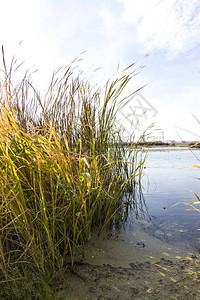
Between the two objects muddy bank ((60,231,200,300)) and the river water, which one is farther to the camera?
the river water

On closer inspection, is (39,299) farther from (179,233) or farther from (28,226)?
(179,233)

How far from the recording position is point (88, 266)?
54.1 inches

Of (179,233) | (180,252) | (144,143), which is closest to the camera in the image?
(180,252)

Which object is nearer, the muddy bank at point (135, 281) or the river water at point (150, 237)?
the muddy bank at point (135, 281)

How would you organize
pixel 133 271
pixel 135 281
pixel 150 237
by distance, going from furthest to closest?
1. pixel 150 237
2. pixel 133 271
3. pixel 135 281

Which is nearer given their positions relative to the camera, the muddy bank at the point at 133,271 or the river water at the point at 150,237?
the muddy bank at the point at 133,271

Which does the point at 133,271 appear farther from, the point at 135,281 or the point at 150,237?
the point at 150,237

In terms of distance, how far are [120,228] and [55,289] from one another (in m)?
0.95

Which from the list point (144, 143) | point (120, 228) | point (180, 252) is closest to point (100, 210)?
point (120, 228)

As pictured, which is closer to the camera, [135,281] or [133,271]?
[135,281]

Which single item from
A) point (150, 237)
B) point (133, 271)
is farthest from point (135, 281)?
point (150, 237)

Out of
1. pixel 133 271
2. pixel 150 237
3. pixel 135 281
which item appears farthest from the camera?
pixel 150 237

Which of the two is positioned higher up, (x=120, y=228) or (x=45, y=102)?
(x=45, y=102)

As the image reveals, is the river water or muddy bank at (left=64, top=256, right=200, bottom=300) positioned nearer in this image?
muddy bank at (left=64, top=256, right=200, bottom=300)
